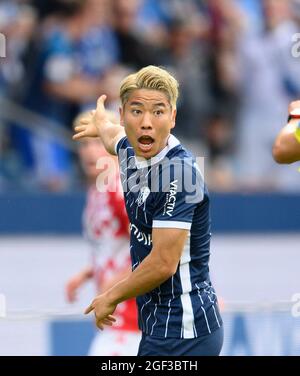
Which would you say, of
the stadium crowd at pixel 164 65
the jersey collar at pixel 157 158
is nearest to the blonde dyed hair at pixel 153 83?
the jersey collar at pixel 157 158

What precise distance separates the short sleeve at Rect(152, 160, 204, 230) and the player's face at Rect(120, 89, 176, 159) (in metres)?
0.11

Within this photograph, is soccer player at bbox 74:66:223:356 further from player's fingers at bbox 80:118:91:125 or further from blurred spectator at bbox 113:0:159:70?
blurred spectator at bbox 113:0:159:70

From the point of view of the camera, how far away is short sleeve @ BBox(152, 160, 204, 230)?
4281 millimetres

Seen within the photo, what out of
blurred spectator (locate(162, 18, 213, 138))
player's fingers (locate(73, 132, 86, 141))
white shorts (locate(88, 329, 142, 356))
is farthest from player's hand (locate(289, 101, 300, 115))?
blurred spectator (locate(162, 18, 213, 138))

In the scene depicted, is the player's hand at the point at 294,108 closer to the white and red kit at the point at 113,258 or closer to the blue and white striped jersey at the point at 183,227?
the blue and white striped jersey at the point at 183,227

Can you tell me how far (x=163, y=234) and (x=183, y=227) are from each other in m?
0.09

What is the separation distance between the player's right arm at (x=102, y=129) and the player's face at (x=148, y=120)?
1.98 ft

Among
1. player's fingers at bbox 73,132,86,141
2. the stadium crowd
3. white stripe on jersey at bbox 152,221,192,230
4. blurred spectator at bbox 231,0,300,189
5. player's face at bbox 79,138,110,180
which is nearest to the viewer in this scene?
white stripe on jersey at bbox 152,221,192,230

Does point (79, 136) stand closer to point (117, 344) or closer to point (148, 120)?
point (148, 120)

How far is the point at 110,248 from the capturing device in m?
6.11

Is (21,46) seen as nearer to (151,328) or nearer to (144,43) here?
(144,43)

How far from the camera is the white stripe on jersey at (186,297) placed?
14.5ft
